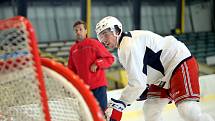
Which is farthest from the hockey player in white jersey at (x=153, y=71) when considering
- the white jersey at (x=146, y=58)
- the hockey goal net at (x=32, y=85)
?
the hockey goal net at (x=32, y=85)

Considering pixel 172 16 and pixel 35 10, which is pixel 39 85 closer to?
pixel 35 10

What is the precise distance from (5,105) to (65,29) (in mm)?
9798

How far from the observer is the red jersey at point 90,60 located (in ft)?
9.05

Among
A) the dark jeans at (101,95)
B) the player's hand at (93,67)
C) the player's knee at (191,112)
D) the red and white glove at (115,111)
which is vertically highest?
the player's hand at (93,67)

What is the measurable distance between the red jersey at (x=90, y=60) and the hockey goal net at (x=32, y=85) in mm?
1373

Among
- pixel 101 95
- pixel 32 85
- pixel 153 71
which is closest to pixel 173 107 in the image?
pixel 101 95

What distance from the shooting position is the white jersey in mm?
2055

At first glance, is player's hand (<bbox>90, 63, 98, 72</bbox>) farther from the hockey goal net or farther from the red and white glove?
the hockey goal net

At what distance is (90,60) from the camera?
2777 millimetres

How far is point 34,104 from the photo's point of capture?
4.28ft

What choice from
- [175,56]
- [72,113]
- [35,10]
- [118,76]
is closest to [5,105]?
[72,113]

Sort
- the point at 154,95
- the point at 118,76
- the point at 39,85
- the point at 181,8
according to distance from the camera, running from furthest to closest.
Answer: the point at 181,8 → the point at 118,76 → the point at 154,95 → the point at 39,85

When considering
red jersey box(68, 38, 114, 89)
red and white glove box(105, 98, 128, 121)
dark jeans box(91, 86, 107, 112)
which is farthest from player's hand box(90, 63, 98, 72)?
red and white glove box(105, 98, 128, 121)

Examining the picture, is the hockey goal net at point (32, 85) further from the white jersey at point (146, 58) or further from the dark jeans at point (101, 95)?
the dark jeans at point (101, 95)
